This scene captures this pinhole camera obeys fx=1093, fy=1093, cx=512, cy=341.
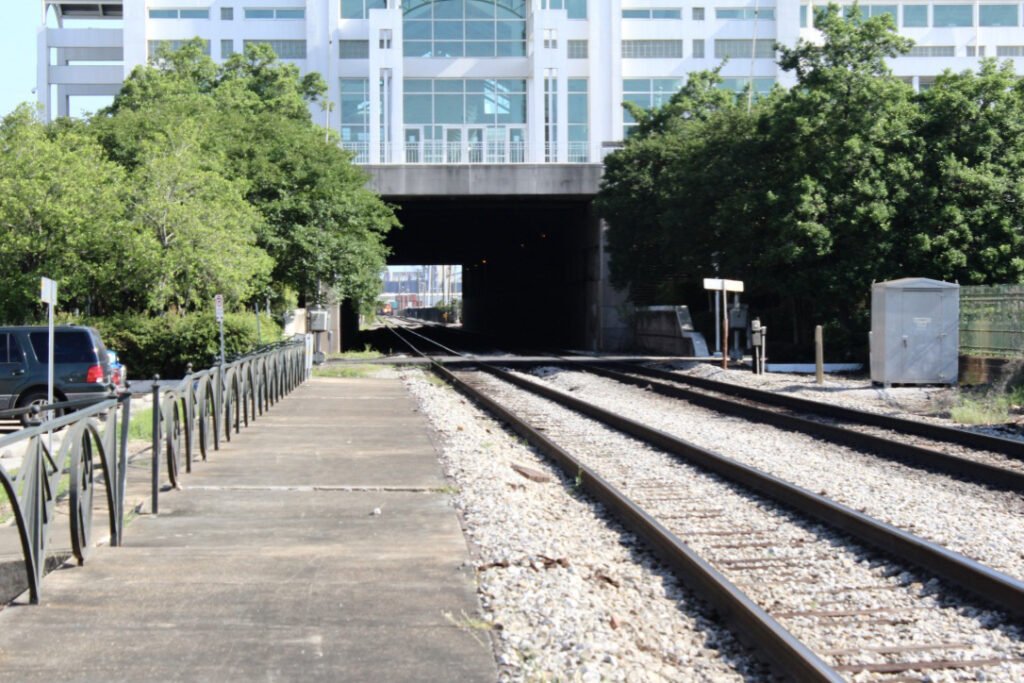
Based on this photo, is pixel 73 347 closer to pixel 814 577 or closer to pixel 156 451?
pixel 156 451

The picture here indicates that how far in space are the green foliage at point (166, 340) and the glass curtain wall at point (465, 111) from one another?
104 ft

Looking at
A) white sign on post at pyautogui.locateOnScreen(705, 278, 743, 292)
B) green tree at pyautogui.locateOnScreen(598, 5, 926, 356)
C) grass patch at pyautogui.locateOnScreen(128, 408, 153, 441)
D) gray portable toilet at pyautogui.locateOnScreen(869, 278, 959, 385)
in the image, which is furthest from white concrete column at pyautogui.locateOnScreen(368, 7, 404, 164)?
grass patch at pyautogui.locateOnScreen(128, 408, 153, 441)

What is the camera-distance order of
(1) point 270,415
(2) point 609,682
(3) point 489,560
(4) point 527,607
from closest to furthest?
(2) point 609,682 → (4) point 527,607 → (3) point 489,560 → (1) point 270,415

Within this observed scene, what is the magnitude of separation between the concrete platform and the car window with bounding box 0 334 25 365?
8732 mm

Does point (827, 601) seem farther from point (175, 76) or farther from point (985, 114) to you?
point (175, 76)

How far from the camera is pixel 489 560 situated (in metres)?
7.41

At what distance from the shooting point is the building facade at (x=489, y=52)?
58688mm

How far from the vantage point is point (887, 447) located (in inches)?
523

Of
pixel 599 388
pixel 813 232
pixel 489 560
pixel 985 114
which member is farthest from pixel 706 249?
pixel 489 560

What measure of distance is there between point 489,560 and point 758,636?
224cm

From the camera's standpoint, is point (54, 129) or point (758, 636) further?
point (54, 129)

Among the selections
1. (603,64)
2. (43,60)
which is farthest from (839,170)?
(43,60)

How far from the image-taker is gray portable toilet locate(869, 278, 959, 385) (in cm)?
2270

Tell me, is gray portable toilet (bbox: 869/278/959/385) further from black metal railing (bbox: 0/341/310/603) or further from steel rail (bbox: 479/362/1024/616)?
black metal railing (bbox: 0/341/310/603)
